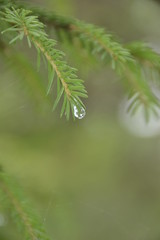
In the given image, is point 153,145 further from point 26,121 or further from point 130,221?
point 26,121

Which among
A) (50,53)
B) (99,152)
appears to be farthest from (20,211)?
(99,152)

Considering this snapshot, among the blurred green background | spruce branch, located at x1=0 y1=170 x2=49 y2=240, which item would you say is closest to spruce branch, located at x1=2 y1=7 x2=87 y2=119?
spruce branch, located at x1=0 y1=170 x2=49 y2=240

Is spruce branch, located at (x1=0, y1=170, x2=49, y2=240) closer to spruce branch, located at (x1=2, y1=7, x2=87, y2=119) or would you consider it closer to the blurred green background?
spruce branch, located at (x1=2, y1=7, x2=87, y2=119)

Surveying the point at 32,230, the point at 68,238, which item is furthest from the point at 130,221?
the point at 32,230

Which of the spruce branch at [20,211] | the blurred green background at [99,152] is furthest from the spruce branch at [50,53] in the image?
the blurred green background at [99,152]

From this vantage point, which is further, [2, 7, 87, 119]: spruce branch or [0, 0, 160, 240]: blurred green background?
[0, 0, 160, 240]: blurred green background

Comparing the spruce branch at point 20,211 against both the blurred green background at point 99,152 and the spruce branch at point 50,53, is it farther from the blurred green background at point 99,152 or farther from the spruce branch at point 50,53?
the blurred green background at point 99,152

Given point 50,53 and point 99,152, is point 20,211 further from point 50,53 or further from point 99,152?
point 99,152
